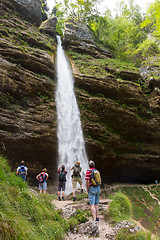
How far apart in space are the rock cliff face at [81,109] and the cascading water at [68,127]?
23.3 inches

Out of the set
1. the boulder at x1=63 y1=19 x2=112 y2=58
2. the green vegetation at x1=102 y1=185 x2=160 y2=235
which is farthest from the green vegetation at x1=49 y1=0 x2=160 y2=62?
the green vegetation at x1=102 y1=185 x2=160 y2=235

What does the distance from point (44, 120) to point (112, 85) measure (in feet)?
24.6

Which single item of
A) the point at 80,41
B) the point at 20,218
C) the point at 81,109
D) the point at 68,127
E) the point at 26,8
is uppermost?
the point at 26,8

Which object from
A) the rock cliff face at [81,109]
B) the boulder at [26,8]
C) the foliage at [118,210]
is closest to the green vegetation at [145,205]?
the rock cliff face at [81,109]

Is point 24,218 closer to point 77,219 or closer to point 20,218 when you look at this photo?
point 20,218

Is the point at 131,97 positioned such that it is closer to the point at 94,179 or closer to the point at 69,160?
the point at 69,160

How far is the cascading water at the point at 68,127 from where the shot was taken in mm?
12773

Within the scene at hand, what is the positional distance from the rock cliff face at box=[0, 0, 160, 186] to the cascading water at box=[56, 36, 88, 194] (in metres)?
0.59

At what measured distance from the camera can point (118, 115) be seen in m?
16.0

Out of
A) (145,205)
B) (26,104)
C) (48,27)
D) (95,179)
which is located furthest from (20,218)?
(48,27)

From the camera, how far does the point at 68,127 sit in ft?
45.3

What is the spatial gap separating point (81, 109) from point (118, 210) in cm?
1042

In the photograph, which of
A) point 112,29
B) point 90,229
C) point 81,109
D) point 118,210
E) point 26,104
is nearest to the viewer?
point 90,229

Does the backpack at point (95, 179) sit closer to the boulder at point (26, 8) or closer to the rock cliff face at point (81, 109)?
the rock cliff face at point (81, 109)
